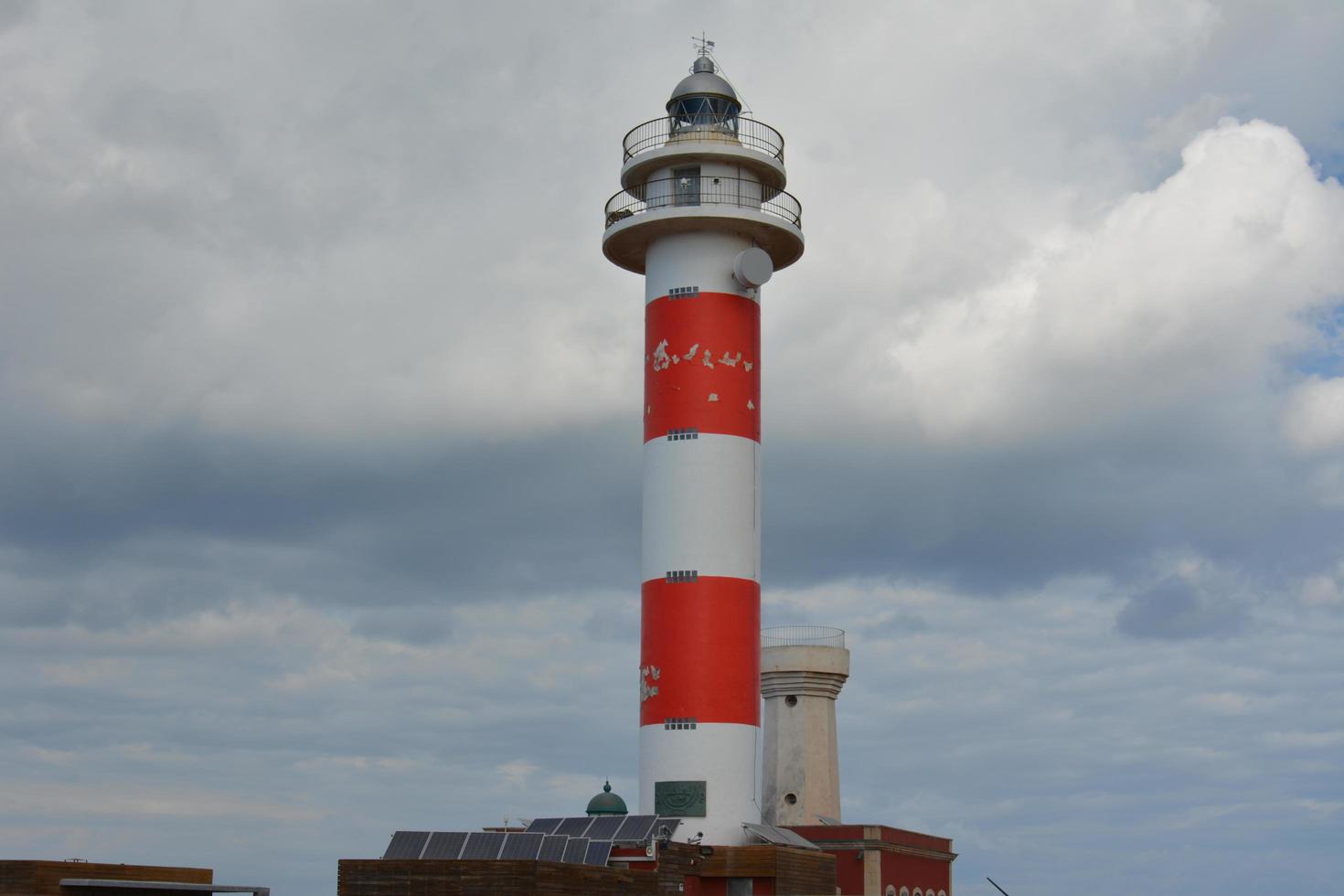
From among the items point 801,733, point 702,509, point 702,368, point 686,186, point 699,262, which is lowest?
point 801,733

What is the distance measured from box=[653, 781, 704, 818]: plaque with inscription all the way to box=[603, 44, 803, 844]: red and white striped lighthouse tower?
0.05 meters

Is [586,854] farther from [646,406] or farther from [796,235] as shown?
[796,235]

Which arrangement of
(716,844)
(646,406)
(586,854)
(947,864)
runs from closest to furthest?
1. (586,854)
2. (716,844)
3. (646,406)
4. (947,864)

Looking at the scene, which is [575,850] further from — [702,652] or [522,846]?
[702,652]

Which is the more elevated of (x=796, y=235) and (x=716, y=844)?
(x=796, y=235)

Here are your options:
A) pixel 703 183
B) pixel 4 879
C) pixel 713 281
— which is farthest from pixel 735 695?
pixel 4 879

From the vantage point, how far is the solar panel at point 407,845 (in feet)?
154

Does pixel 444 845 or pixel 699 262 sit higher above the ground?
pixel 699 262

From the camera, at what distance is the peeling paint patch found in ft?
177

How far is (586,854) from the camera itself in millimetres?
47062

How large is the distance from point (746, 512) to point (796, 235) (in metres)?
9.76

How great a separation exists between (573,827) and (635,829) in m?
2.32

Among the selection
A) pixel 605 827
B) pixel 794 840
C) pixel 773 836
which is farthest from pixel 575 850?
pixel 794 840

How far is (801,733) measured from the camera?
67625 millimetres
